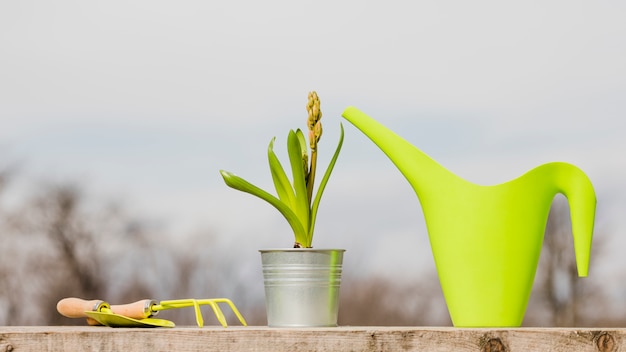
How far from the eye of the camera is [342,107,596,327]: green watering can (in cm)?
141

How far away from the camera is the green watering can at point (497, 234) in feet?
A: 4.62

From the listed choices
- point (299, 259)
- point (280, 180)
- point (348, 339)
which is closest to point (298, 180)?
point (280, 180)

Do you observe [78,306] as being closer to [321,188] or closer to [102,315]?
[102,315]

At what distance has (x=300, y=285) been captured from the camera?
4.49ft

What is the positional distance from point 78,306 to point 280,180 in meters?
Result: 0.42

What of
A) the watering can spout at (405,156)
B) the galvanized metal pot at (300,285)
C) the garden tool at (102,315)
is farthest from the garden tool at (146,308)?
the watering can spout at (405,156)

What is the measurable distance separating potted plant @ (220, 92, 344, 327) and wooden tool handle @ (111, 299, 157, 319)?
0.66 feet

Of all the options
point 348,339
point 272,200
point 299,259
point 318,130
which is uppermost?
point 318,130

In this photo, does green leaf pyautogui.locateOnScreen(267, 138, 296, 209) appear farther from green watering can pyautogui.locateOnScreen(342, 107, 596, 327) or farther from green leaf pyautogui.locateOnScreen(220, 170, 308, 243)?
green watering can pyautogui.locateOnScreen(342, 107, 596, 327)

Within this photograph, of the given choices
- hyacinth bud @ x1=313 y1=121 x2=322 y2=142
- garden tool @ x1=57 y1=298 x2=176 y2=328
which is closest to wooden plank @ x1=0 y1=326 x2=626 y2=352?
garden tool @ x1=57 y1=298 x2=176 y2=328

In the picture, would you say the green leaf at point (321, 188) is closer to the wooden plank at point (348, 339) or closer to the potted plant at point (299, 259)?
the potted plant at point (299, 259)

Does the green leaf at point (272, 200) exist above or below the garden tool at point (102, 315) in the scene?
above

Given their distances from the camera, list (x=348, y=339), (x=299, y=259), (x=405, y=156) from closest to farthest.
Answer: (x=348, y=339), (x=299, y=259), (x=405, y=156)

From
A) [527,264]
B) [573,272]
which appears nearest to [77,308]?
[527,264]
